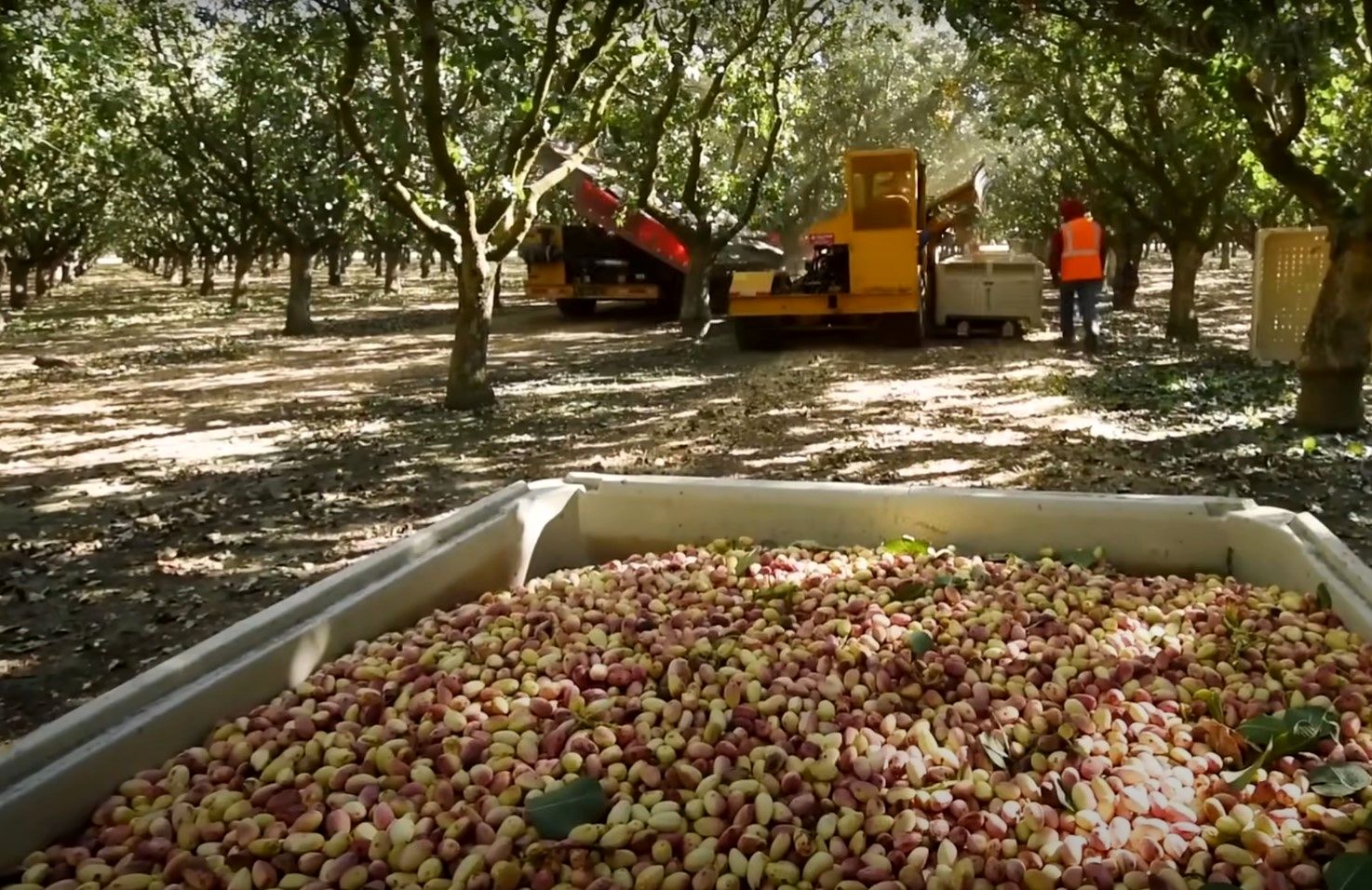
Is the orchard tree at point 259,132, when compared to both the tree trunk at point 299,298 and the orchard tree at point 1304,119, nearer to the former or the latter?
the tree trunk at point 299,298

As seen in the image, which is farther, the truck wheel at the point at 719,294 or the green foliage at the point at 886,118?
the green foliage at the point at 886,118

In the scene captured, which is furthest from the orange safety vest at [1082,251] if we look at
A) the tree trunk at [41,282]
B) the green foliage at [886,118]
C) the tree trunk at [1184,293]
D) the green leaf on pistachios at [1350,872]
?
the tree trunk at [41,282]

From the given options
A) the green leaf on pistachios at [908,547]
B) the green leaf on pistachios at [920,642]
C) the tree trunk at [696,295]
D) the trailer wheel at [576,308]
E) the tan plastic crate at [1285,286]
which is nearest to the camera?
the green leaf on pistachios at [920,642]

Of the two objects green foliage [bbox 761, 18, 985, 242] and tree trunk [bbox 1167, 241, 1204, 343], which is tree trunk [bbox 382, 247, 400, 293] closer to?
green foliage [bbox 761, 18, 985, 242]

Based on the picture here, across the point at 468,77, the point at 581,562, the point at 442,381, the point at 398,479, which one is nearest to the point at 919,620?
the point at 581,562

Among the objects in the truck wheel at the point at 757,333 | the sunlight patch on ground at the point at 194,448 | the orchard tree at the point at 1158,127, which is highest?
the orchard tree at the point at 1158,127

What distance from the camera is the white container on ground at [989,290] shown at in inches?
552

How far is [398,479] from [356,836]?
5.18m

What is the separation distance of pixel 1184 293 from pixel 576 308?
10287mm

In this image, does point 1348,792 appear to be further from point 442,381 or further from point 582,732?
point 442,381

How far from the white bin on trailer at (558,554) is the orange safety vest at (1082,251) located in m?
9.89

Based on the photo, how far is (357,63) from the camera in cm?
855

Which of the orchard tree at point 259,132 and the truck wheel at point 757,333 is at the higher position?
the orchard tree at point 259,132

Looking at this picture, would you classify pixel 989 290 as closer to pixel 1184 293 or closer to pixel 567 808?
pixel 1184 293
